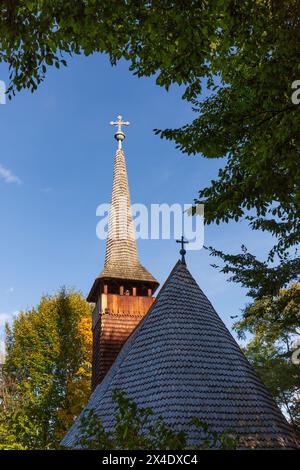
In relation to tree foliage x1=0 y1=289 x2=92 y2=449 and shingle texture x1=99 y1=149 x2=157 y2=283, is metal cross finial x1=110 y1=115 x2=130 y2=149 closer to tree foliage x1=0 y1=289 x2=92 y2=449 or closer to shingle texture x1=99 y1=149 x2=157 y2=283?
shingle texture x1=99 y1=149 x2=157 y2=283

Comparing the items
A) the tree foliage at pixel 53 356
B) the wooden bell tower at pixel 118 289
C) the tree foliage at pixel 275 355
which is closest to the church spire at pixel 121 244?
the wooden bell tower at pixel 118 289

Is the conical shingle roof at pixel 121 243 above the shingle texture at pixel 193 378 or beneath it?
above

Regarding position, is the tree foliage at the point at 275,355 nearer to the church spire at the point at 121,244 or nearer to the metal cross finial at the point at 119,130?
the church spire at the point at 121,244

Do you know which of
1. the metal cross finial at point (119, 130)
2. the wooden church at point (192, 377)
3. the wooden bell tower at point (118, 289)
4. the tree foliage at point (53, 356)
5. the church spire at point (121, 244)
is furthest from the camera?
the tree foliage at point (53, 356)

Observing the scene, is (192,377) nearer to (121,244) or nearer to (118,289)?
(118,289)

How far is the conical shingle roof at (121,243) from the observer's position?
18.3 meters

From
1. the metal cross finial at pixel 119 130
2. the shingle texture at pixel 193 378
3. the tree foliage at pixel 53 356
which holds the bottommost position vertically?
the shingle texture at pixel 193 378

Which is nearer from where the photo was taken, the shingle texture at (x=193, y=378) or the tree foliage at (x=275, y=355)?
the shingle texture at (x=193, y=378)

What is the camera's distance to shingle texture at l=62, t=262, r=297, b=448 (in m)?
8.35

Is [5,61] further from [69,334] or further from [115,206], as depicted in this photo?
[69,334]

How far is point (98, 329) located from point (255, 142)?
12.9m

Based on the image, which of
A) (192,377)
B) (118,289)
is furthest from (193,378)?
(118,289)
